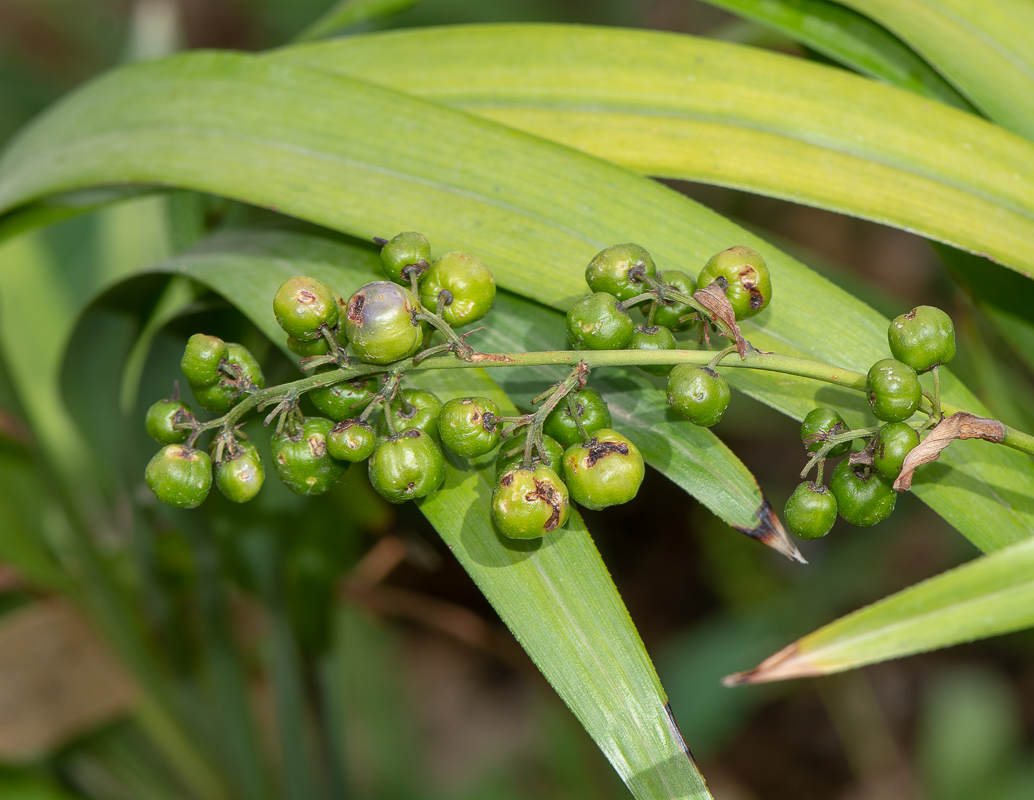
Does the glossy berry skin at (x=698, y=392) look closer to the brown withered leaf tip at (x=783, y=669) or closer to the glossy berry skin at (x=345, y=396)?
the brown withered leaf tip at (x=783, y=669)

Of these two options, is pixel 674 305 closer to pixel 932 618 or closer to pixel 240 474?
pixel 932 618

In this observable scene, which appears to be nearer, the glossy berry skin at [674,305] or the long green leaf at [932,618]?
the long green leaf at [932,618]

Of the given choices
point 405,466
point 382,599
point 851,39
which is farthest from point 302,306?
point 382,599

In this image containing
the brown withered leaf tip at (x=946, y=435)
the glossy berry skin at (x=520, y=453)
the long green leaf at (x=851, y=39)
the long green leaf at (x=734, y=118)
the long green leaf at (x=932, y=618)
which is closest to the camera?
the long green leaf at (x=932, y=618)

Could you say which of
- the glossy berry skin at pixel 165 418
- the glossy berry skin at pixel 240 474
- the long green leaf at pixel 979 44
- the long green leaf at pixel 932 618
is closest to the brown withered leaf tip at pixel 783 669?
the long green leaf at pixel 932 618

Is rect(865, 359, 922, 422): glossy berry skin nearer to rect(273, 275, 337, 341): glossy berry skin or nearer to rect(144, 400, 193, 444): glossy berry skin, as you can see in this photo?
rect(273, 275, 337, 341): glossy berry skin

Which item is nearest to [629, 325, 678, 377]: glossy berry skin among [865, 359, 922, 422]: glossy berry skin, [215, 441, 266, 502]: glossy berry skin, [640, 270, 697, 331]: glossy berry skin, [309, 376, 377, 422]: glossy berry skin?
[640, 270, 697, 331]: glossy berry skin

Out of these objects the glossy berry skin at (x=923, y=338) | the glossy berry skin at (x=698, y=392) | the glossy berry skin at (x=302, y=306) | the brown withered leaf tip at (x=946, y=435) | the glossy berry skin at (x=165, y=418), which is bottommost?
the brown withered leaf tip at (x=946, y=435)

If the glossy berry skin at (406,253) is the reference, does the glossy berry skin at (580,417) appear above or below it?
below
